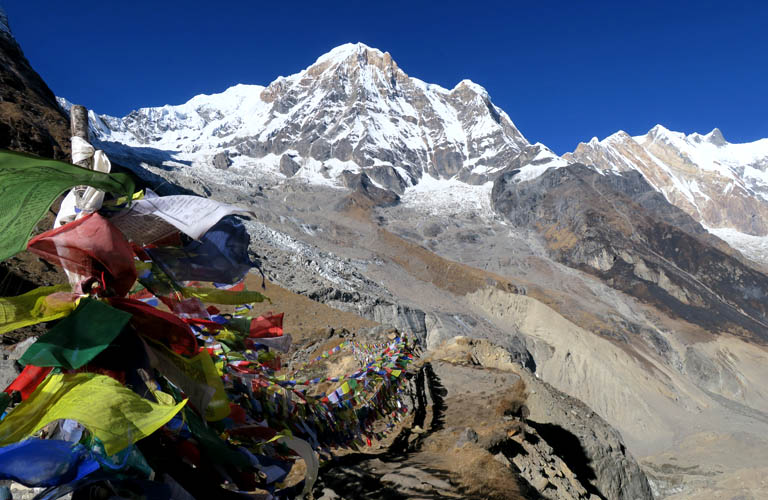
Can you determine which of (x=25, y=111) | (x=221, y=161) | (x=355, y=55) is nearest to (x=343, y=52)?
(x=355, y=55)

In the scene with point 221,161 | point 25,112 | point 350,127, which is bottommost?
point 25,112

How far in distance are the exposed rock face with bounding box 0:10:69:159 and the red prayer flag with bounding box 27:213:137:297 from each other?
14.7m

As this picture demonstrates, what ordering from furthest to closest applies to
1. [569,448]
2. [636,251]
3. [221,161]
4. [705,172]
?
1. [705,172]
2. [221,161]
3. [636,251]
4. [569,448]

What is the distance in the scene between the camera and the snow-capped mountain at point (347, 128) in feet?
325

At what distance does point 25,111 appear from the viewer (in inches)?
692

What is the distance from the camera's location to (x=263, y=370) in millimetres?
4316

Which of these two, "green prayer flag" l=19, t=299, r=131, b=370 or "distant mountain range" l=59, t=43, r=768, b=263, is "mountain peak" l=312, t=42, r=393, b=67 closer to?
"distant mountain range" l=59, t=43, r=768, b=263

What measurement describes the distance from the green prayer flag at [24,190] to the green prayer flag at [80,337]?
0.34m

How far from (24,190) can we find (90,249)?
349mm

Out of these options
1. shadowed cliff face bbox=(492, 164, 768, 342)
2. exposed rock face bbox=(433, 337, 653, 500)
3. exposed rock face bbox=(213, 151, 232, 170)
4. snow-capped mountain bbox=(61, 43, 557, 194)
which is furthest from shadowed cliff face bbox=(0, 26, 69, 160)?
snow-capped mountain bbox=(61, 43, 557, 194)

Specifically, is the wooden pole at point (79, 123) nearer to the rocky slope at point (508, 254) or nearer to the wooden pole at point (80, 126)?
the wooden pole at point (80, 126)

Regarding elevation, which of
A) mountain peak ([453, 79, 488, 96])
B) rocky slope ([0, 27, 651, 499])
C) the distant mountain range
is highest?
mountain peak ([453, 79, 488, 96])

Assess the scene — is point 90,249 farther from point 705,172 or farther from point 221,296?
point 705,172

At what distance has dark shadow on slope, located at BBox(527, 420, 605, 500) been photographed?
8.68 metres
